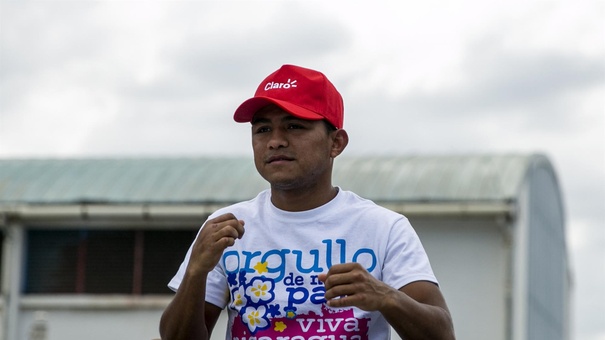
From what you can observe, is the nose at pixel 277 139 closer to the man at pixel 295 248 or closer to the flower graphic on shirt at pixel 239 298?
the man at pixel 295 248

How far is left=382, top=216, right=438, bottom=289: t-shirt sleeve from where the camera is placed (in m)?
4.16

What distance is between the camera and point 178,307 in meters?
4.17

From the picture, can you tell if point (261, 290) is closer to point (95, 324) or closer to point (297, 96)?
point (297, 96)

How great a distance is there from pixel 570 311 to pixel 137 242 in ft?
48.6

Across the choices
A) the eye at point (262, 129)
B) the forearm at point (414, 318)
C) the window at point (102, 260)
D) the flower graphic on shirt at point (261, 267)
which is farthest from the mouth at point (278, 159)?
the window at point (102, 260)

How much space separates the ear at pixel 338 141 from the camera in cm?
441

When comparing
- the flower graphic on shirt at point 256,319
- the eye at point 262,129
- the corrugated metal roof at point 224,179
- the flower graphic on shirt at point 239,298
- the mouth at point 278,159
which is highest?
the corrugated metal roof at point 224,179

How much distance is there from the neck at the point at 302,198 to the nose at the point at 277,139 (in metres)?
0.18

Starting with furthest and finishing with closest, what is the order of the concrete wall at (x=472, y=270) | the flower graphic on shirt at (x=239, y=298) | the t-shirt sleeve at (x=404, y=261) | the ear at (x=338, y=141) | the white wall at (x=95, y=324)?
1. the white wall at (x=95, y=324)
2. the concrete wall at (x=472, y=270)
3. the ear at (x=338, y=141)
4. the flower graphic on shirt at (x=239, y=298)
5. the t-shirt sleeve at (x=404, y=261)

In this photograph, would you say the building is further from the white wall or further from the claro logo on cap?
the claro logo on cap

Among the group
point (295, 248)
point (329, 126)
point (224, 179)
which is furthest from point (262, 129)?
point (224, 179)

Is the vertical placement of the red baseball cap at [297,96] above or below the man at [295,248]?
above

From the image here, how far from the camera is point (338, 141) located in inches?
175

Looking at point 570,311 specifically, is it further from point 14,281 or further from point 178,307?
point 178,307
